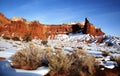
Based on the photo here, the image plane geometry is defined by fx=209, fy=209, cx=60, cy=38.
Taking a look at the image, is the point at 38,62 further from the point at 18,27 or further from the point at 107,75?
the point at 18,27

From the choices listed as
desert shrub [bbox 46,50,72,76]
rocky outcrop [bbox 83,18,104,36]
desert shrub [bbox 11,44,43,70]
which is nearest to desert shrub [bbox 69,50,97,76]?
desert shrub [bbox 46,50,72,76]

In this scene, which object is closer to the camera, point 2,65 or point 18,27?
point 2,65

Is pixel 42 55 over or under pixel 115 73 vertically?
over

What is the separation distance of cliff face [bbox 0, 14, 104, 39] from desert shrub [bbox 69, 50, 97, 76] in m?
32.1

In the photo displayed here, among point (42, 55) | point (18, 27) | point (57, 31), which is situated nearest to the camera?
point (42, 55)

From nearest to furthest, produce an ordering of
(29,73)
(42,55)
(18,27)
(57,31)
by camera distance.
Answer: (29,73) < (42,55) < (18,27) < (57,31)

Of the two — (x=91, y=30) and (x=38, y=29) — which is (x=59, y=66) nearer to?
(x=38, y=29)

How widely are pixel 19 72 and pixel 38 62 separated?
83 cm

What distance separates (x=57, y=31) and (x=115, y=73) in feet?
205

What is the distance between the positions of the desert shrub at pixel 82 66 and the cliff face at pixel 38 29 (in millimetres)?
32106

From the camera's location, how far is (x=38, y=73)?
4.96 metres

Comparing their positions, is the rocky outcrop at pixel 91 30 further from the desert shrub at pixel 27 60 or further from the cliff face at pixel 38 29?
the desert shrub at pixel 27 60

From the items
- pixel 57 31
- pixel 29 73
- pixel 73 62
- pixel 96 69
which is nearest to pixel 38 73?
pixel 29 73

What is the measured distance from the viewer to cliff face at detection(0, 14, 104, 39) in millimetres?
43594
